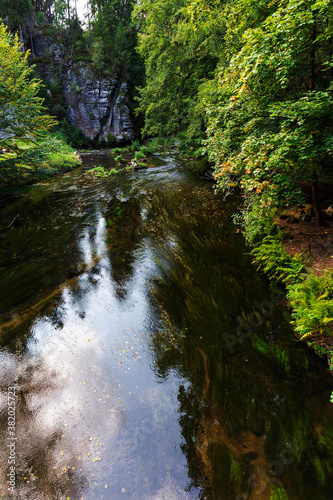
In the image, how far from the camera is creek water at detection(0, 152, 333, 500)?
279cm

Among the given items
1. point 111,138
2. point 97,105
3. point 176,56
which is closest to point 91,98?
point 97,105

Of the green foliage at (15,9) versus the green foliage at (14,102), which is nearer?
the green foliage at (14,102)

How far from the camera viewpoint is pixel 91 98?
34.4m

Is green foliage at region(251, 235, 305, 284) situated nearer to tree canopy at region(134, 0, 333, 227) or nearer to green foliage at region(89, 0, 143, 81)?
tree canopy at region(134, 0, 333, 227)

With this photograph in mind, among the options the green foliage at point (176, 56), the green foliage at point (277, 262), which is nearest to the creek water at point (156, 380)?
the green foliage at point (277, 262)

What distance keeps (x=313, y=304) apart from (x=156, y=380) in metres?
3.27

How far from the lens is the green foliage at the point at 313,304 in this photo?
157 inches


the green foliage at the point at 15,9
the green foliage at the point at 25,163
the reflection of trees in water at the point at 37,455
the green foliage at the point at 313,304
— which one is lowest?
the reflection of trees in water at the point at 37,455

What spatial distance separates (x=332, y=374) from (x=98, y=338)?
439 cm

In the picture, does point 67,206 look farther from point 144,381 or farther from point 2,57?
point 144,381

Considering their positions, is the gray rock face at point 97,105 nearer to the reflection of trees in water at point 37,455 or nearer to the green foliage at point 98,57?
the green foliage at point 98,57

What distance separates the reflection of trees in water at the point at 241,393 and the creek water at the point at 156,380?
0.02 meters

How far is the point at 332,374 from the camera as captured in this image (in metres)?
3.71

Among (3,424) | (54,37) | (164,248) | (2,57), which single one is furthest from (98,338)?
(54,37)
